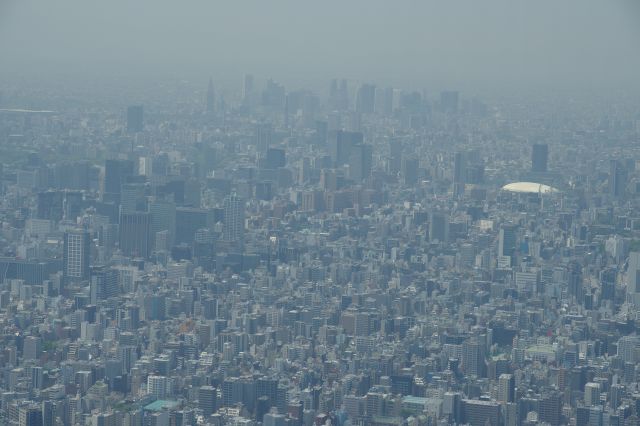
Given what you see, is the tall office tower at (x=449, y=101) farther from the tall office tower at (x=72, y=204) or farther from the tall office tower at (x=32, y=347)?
the tall office tower at (x=32, y=347)

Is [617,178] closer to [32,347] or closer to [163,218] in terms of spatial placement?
[163,218]

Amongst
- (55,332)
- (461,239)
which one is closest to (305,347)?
(55,332)

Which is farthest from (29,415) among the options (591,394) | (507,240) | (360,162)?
(360,162)

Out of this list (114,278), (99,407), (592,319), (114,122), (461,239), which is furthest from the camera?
(114,122)

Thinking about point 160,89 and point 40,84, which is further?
point 160,89

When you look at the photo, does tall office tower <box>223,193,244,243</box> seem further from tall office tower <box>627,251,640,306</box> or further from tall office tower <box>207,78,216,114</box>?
tall office tower <box>627,251,640,306</box>

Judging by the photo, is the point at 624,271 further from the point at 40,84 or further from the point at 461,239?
the point at 40,84
